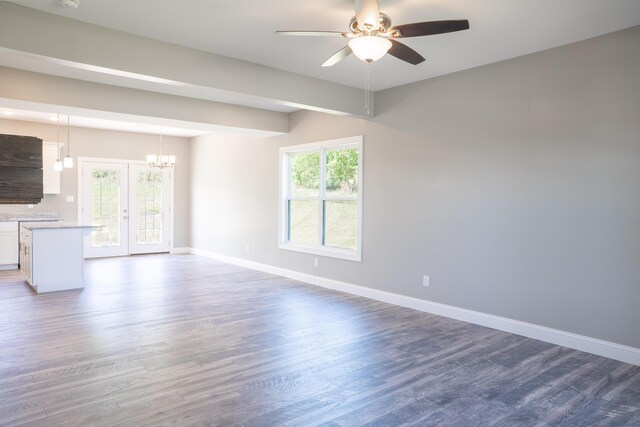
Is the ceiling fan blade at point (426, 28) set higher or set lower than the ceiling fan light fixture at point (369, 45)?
higher

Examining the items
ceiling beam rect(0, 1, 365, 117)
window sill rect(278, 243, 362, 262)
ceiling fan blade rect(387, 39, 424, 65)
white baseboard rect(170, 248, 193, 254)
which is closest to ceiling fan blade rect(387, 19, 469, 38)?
ceiling fan blade rect(387, 39, 424, 65)

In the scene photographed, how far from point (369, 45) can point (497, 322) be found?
3205mm

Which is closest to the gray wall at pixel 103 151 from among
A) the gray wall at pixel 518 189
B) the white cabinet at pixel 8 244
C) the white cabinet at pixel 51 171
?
the white cabinet at pixel 51 171

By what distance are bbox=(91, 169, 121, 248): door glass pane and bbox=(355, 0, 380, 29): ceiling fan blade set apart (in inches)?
323

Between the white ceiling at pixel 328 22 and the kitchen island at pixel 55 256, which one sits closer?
the white ceiling at pixel 328 22

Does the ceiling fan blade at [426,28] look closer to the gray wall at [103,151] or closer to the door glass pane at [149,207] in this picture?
the gray wall at [103,151]

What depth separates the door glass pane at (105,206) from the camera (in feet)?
30.0

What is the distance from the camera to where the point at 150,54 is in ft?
12.7

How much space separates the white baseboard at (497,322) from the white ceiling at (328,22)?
2657 mm

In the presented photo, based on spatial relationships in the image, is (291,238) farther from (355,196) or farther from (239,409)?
(239,409)

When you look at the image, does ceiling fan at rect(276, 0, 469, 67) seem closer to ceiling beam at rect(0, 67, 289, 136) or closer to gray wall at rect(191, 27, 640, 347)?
gray wall at rect(191, 27, 640, 347)

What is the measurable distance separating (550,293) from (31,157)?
437 centimetres

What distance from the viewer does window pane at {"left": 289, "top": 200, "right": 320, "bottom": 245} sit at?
686 centimetres

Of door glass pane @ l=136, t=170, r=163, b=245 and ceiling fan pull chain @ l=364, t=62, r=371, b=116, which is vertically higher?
ceiling fan pull chain @ l=364, t=62, r=371, b=116
